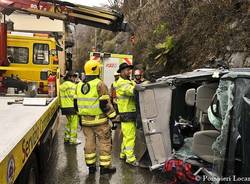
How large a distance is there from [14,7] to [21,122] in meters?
4.88

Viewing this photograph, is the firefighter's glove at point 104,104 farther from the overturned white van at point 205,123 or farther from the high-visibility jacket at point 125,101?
the high-visibility jacket at point 125,101

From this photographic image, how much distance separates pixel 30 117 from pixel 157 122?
202 centimetres

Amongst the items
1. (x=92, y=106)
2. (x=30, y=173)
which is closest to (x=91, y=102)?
(x=92, y=106)

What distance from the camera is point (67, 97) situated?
28.7 ft

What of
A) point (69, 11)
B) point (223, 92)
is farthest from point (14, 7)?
point (223, 92)

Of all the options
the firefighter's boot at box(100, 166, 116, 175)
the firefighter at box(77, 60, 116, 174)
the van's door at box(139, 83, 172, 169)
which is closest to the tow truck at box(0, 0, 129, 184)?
the firefighter at box(77, 60, 116, 174)

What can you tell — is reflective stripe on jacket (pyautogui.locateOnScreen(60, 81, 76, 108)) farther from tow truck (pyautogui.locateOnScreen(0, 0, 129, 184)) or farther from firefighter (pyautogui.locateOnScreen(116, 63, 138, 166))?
firefighter (pyautogui.locateOnScreen(116, 63, 138, 166))

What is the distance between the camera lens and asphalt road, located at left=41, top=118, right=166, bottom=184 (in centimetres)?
626

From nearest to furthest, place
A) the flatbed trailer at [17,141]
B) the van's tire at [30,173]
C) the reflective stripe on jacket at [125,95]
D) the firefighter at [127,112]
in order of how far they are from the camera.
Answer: the flatbed trailer at [17,141] < the van's tire at [30,173] < the reflective stripe on jacket at [125,95] < the firefighter at [127,112]

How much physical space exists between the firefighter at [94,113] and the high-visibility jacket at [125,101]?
57 centimetres

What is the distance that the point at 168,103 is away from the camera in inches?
232

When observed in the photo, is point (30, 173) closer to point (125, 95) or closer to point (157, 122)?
point (157, 122)

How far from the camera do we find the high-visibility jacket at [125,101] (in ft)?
22.6

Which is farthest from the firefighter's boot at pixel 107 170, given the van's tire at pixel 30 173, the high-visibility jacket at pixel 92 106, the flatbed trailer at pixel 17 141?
the van's tire at pixel 30 173
